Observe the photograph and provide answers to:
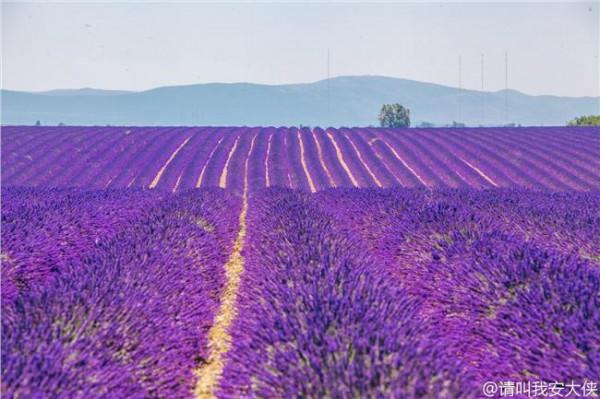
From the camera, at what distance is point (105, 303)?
4.59 m

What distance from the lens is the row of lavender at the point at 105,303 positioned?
11.4 ft

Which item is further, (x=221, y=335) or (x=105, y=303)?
(x=221, y=335)

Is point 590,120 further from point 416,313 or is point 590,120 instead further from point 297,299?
point 297,299

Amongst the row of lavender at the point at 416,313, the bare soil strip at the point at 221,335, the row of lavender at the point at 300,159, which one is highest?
the row of lavender at the point at 300,159

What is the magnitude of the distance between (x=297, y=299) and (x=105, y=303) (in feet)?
5.44

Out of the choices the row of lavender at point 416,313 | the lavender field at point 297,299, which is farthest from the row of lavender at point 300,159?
the row of lavender at point 416,313

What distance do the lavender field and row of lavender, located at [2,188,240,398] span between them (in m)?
0.02

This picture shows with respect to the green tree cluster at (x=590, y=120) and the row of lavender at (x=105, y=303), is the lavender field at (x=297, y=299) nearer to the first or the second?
the row of lavender at (x=105, y=303)

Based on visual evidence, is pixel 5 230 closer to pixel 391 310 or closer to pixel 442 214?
pixel 391 310

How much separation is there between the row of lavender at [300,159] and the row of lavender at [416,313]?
1198 centimetres

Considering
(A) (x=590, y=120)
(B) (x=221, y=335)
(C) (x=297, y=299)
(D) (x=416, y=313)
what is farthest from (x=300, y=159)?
(A) (x=590, y=120)

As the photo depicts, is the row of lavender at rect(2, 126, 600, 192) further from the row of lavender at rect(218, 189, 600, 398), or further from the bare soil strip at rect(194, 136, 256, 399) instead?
the row of lavender at rect(218, 189, 600, 398)

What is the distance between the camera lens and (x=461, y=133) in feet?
112

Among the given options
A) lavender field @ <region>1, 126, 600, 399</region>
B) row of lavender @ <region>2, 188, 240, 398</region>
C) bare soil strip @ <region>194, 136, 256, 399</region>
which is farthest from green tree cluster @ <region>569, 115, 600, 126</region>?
row of lavender @ <region>2, 188, 240, 398</region>
